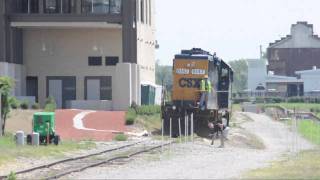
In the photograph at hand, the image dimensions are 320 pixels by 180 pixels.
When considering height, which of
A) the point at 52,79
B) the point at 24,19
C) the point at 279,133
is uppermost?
the point at 24,19

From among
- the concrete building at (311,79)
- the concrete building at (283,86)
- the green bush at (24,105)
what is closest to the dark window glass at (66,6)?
the green bush at (24,105)

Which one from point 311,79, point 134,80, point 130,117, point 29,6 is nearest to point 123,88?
point 134,80

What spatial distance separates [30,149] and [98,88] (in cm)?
3836

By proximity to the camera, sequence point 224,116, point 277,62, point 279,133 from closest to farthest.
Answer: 1. point 224,116
2. point 279,133
3. point 277,62

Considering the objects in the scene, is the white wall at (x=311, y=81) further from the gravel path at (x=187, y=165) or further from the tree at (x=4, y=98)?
the gravel path at (x=187, y=165)

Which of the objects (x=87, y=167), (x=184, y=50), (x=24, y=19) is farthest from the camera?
(x=24, y=19)

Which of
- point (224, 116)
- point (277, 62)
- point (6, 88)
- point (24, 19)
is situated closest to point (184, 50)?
point (224, 116)

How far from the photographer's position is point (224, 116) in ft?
174

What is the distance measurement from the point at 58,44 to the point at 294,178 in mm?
51211

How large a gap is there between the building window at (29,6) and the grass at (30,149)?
3047 cm

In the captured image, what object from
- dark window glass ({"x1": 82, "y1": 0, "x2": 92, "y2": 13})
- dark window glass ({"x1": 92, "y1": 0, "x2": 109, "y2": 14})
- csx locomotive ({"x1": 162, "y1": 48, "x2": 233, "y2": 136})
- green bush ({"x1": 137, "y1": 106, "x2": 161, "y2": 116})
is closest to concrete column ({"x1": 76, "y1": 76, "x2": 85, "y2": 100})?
dark window glass ({"x1": 82, "y1": 0, "x2": 92, "y2": 13})

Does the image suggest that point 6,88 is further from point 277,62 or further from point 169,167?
point 277,62

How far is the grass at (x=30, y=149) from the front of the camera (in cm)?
3001

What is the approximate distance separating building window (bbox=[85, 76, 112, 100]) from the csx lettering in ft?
75.6
